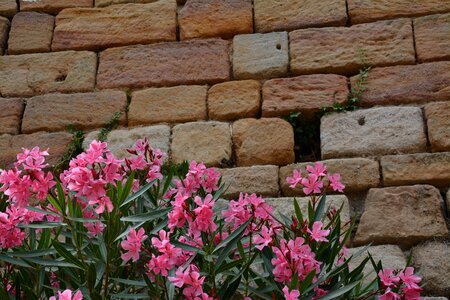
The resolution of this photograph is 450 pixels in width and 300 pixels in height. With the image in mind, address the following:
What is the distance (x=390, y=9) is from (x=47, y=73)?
183 cm

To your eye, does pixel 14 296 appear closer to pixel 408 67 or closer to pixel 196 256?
pixel 196 256

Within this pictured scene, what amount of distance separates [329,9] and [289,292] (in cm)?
210

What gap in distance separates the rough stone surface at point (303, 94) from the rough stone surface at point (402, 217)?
1.86ft

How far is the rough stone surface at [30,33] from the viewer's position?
4102 mm

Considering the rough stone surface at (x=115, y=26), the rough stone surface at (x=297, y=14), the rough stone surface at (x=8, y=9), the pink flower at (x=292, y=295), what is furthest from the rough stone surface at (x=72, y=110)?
the pink flower at (x=292, y=295)

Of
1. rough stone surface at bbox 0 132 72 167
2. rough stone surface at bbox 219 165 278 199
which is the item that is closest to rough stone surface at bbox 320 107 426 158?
rough stone surface at bbox 219 165 278 199

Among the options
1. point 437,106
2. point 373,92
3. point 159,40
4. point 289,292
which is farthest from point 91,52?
point 289,292

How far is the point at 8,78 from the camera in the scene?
3.98 m

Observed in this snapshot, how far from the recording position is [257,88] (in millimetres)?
3670

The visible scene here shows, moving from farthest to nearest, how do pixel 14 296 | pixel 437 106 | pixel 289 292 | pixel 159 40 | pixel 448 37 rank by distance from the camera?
pixel 159 40
pixel 448 37
pixel 437 106
pixel 14 296
pixel 289 292

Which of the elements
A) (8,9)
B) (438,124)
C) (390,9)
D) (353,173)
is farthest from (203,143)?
(8,9)

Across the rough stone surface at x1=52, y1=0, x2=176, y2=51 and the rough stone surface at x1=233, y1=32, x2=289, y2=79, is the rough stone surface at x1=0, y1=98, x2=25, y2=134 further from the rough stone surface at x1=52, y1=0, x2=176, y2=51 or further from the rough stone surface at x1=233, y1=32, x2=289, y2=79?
the rough stone surface at x1=233, y1=32, x2=289, y2=79

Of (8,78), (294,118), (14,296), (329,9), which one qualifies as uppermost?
(329,9)

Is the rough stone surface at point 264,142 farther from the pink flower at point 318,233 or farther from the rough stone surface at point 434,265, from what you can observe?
the pink flower at point 318,233
